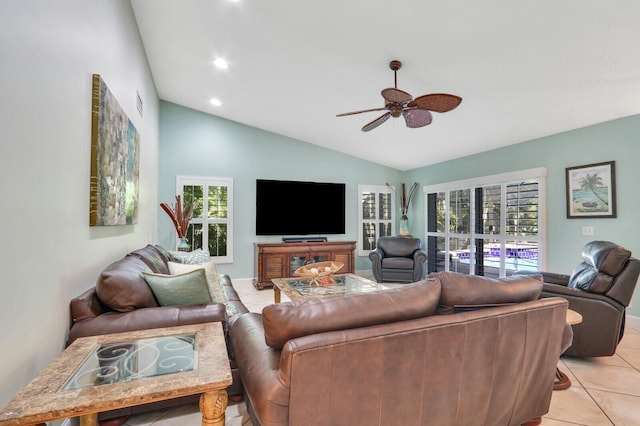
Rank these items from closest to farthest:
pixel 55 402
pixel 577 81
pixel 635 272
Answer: pixel 55 402
pixel 635 272
pixel 577 81

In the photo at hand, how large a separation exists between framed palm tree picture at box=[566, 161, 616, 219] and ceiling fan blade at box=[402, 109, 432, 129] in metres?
2.29

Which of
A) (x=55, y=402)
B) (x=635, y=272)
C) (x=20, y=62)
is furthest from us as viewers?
(x=635, y=272)

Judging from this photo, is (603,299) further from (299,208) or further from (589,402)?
(299,208)

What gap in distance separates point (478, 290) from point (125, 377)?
5.07ft

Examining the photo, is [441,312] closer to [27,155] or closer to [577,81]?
[27,155]

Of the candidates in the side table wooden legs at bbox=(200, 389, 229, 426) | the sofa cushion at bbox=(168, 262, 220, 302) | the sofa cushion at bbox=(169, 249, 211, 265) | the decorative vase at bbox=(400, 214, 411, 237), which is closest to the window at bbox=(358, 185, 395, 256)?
the decorative vase at bbox=(400, 214, 411, 237)

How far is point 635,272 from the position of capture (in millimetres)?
2363

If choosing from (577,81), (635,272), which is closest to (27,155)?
(635,272)

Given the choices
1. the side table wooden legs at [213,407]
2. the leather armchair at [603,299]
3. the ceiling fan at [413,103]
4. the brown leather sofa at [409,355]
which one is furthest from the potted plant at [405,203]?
the side table wooden legs at [213,407]

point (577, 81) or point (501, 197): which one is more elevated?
point (577, 81)

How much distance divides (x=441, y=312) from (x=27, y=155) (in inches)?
76.5

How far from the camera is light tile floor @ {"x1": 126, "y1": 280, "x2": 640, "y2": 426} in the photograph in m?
1.77

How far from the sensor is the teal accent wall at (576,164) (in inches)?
130

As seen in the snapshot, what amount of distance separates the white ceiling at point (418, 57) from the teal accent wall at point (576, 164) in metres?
0.16
